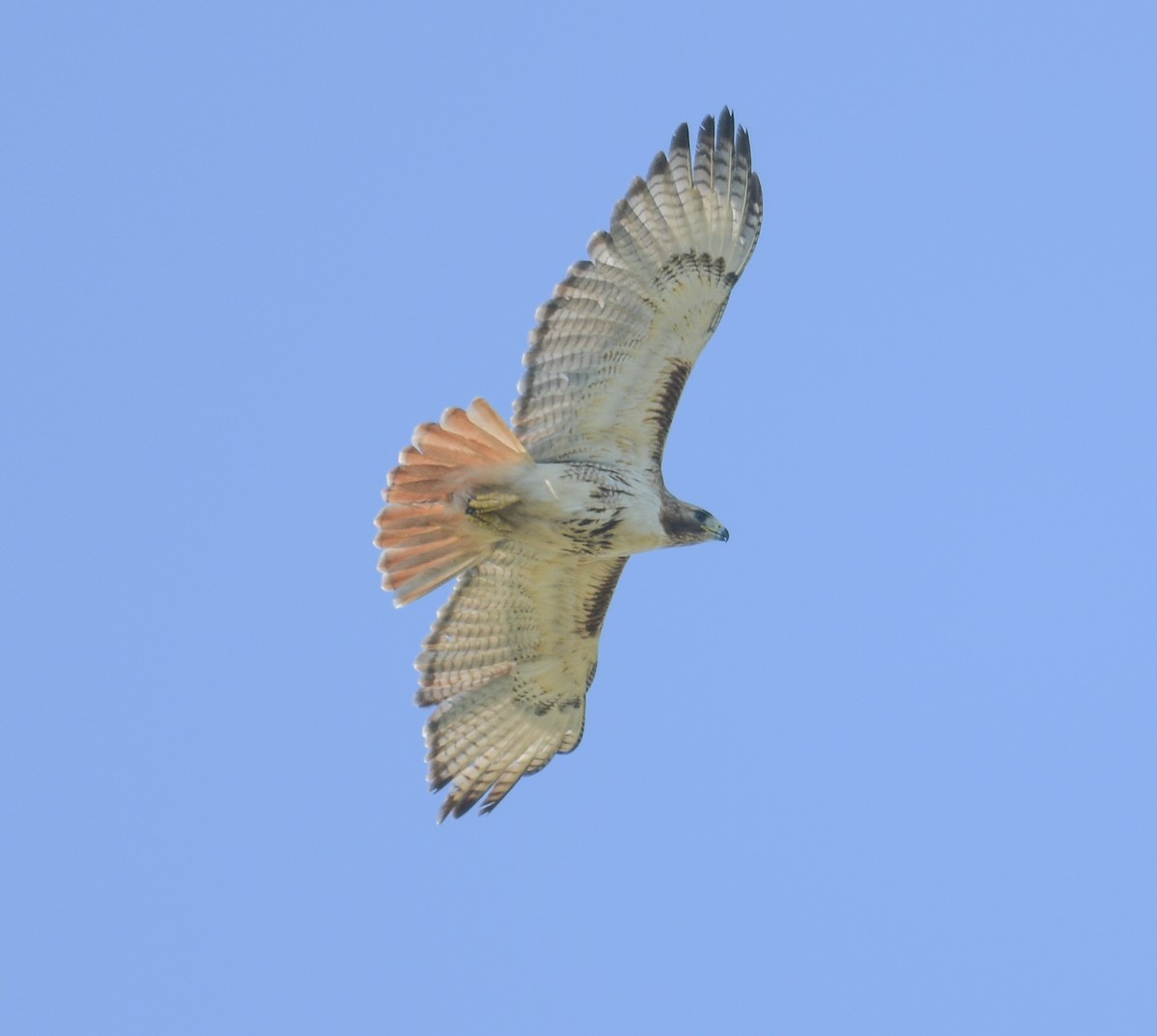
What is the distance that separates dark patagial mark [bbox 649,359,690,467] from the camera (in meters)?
11.6

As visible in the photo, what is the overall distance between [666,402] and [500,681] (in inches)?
81.7

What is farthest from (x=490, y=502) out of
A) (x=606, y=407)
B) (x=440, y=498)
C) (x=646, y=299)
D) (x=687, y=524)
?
(x=646, y=299)

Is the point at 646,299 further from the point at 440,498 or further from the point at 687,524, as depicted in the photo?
the point at 440,498

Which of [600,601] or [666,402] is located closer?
[666,402]

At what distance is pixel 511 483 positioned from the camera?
1141 cm

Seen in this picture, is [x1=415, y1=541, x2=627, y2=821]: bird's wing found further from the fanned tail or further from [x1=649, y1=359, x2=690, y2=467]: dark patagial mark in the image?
[x1=649, y1=359, x2=690, y2=467]: dark patagial mark

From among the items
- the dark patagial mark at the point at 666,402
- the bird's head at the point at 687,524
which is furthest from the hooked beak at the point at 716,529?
the dark patagial mark at the point at 666,402

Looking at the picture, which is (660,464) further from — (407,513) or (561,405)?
(407,513)

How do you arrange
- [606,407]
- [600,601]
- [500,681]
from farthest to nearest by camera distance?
[500,681] < [600,601] < [606,407]

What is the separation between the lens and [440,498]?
11.4 metres

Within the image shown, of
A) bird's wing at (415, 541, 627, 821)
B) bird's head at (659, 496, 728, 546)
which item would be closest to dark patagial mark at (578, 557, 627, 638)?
bird's wing at (415, 541, 627, 821)

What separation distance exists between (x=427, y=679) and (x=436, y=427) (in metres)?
2.11

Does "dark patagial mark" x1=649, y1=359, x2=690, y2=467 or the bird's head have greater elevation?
"dark patagial mark" x1=649, y1=359, x2=690, y2=467

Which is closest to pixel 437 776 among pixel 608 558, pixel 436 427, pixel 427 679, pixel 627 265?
pixel 427 679
